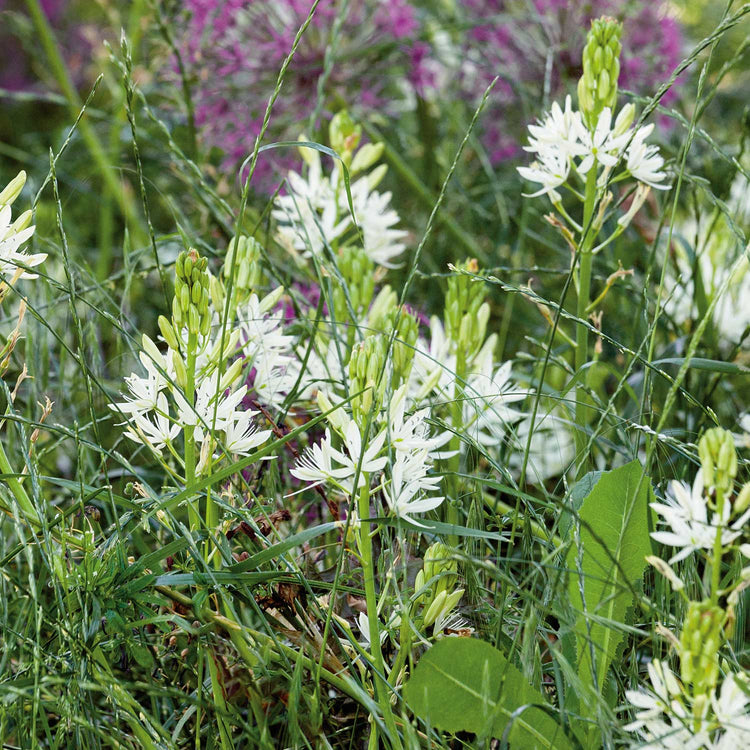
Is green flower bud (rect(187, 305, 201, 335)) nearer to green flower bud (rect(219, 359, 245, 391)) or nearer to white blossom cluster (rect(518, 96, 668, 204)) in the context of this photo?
green flower bud (rect(219, 359, 245, 391))

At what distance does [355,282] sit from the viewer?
792 millimetres

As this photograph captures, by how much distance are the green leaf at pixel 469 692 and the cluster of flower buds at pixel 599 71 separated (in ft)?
1.26

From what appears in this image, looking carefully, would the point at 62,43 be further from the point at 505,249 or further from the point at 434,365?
the point at 434,365

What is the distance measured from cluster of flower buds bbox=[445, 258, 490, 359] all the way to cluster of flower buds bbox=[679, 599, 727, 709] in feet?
1.13

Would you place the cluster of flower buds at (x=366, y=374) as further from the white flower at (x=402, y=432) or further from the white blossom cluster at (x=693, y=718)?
the white blossom cluster at (x=693, y=718)

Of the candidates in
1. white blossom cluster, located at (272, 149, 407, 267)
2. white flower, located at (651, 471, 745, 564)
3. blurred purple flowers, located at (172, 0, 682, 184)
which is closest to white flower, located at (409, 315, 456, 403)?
white blossom cluster, located at (272, 149, 407, 267)

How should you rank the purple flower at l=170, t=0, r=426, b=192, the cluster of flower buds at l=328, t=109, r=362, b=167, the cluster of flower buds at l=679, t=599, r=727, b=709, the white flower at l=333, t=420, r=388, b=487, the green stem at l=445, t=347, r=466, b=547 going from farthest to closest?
1. the purple flower at l=170, t=0, r=426, b=192
2. the cluster of flower buds at l=328, t=109, r=362, b=167
3. the green stem at l=445, t=347, r=466, b=547
4. the white flower at l=333, t=420, r=388, b=487
5. the cluster of flower buds at l=679, t=599, r=727, b=709

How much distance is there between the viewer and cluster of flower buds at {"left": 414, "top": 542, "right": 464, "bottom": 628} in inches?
21.5

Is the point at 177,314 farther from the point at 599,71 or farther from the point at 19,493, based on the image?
the point at 599,71

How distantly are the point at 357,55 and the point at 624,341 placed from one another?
609mm

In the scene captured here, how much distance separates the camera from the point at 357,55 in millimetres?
1352

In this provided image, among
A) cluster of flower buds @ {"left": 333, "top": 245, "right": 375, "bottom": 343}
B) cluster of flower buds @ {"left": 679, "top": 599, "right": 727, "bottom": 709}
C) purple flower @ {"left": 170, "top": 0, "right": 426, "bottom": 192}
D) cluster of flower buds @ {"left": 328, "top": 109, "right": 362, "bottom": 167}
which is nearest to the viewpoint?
cluster of flower buds @ {"left": 679, "top": 599, "right": 727, "bottom": 709}

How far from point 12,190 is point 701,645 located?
0.47 m

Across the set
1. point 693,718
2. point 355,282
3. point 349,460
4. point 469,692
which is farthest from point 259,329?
point 693,718
